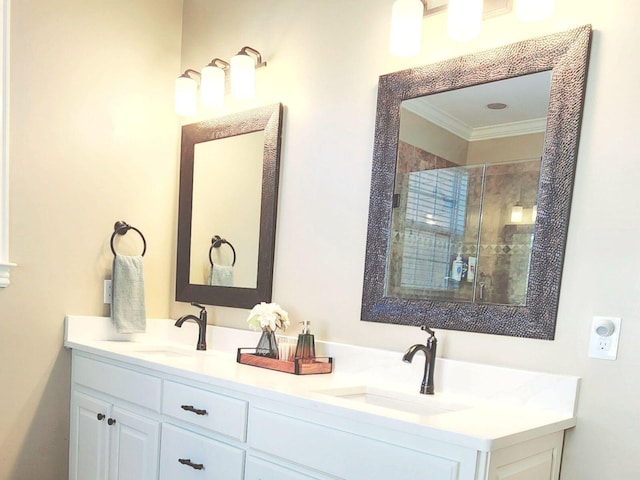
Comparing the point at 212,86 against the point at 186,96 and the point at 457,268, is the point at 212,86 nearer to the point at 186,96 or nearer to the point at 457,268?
the point at 186,96

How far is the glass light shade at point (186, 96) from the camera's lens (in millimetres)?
2428

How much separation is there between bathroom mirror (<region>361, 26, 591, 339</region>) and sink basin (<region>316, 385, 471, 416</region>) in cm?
24

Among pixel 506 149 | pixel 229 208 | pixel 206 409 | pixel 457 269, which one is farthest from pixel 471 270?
pixel 229 208

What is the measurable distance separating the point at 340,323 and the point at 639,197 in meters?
1.06

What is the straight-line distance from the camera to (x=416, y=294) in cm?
176

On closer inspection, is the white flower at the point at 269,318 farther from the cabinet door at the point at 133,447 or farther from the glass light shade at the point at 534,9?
the glass light shade at the point at 534,9

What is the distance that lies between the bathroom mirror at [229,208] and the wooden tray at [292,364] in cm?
32

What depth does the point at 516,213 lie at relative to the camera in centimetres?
155

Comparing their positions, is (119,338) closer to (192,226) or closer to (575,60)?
(192,226)

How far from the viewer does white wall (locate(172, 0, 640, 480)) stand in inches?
54.1

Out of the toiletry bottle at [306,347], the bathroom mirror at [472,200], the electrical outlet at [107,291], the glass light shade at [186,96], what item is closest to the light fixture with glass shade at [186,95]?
the glass light shade at [186,96]

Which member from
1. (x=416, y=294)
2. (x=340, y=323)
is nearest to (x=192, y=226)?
(x=340, y=323)

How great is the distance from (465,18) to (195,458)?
1.65m

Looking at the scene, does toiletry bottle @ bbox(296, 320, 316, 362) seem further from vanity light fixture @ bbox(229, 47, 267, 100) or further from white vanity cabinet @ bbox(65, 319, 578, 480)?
vanity light fixture @ bbox(229, 47, 267, 100)
